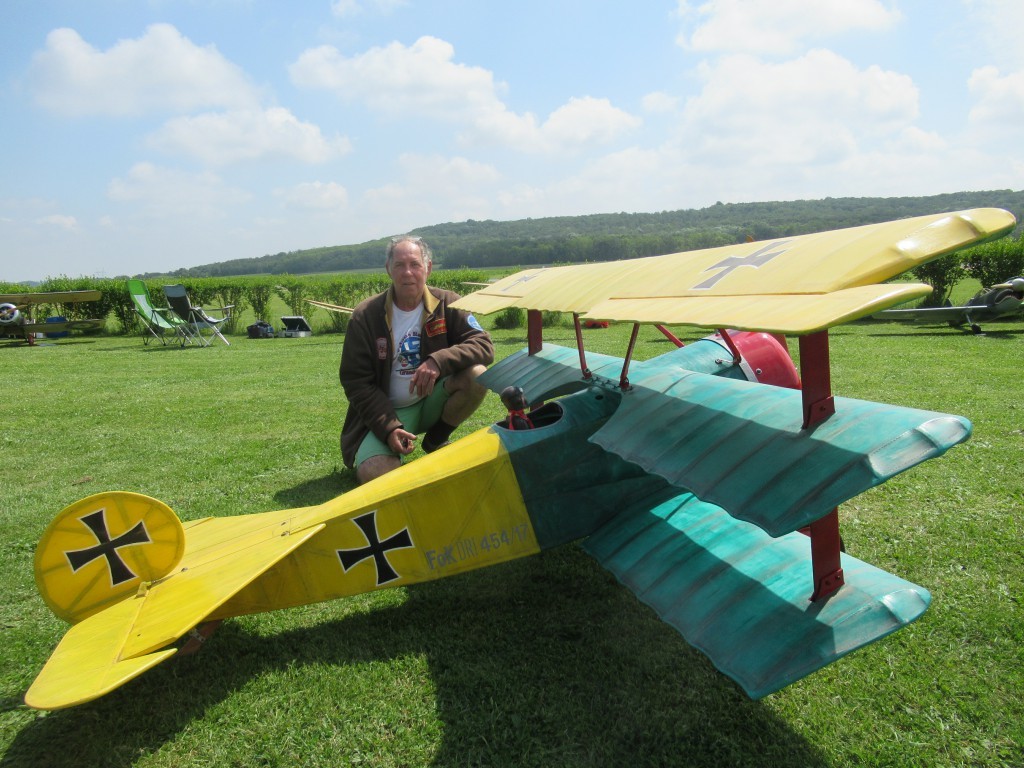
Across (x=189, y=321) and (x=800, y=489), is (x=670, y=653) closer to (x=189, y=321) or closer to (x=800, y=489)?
(x=800, y=489)

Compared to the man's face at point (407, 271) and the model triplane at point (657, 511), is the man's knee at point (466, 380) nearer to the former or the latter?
the man's face at point (407, 271)

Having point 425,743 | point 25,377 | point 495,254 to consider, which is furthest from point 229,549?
point 495,254

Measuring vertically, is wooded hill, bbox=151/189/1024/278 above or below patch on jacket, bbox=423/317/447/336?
above

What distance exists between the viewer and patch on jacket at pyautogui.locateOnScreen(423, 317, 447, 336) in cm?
445

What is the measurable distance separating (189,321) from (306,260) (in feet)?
228

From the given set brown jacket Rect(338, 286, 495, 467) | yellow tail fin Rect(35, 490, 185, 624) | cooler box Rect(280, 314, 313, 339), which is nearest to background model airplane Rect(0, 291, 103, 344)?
cooler box Rect(280, 314, 313, 339)

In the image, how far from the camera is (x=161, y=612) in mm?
2420

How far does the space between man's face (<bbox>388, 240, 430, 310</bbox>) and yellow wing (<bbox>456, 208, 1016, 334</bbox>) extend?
1.96 meters

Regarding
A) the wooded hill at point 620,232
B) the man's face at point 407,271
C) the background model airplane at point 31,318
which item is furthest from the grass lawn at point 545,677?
the wooded hill at point 620,232

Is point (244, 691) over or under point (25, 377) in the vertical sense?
under

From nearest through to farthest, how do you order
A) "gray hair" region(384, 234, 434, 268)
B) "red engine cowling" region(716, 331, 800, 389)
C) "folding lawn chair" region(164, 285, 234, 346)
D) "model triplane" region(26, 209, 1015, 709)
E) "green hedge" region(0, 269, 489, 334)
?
"model triplane" region(26, 209, 1015, 709), "red engine cowling" region(716, 331, 800, 389), "gray hair" region(384, 234, 434, 268), "folding lawn chair" region(164, 285, 234, 346), "green hedge" region(0, 269, 489, 334)

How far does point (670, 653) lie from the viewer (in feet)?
8.96

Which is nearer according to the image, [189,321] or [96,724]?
[96,724]

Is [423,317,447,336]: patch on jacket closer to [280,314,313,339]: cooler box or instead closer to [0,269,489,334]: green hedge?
[280,314,313,339]: cooler box
